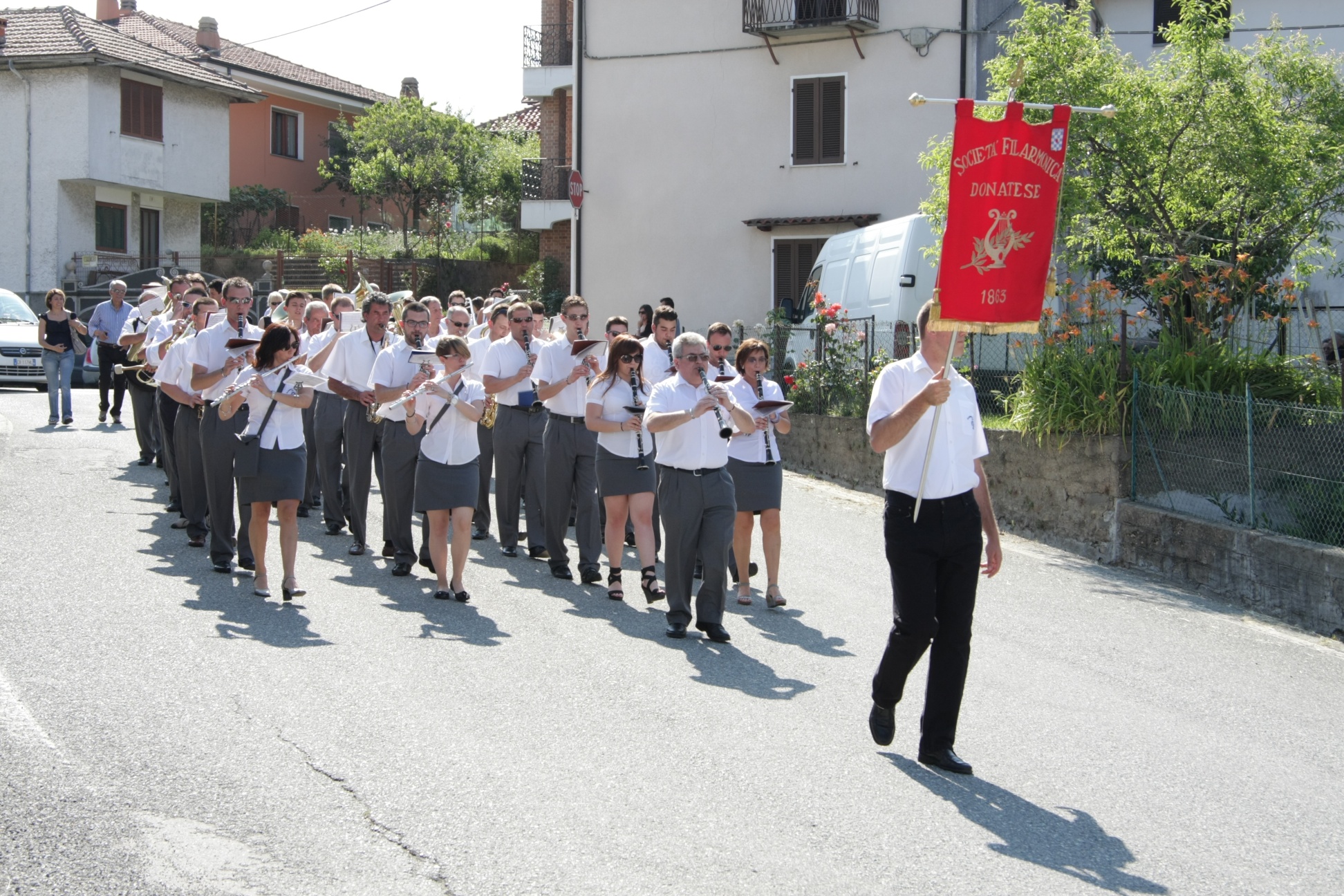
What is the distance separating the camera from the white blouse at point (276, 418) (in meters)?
9.19

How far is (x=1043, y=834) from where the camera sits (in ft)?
17.0

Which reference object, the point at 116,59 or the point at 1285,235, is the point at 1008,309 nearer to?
the point at 1285,235

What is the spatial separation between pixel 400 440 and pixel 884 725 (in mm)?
5246

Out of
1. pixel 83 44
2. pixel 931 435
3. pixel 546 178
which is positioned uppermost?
pixel 83 44

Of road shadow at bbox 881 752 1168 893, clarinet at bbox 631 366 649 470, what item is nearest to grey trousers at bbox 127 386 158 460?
clarinet at bbox 631 366 649 470

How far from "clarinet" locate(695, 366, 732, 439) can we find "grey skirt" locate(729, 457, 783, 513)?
0.86m

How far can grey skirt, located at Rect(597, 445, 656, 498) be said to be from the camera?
9.74m

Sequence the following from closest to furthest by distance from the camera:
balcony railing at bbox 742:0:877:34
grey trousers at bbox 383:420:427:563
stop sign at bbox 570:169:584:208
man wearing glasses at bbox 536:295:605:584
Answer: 1. grey trousers at bbox 383:420:427:563
2. man wearing glasses at bbox 536:295:605:584
3. stop sign at bbox 570:169:584:208
4. balcony railing at bbox 742:0:877:34

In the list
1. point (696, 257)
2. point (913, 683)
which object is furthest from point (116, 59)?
point (913, 683)

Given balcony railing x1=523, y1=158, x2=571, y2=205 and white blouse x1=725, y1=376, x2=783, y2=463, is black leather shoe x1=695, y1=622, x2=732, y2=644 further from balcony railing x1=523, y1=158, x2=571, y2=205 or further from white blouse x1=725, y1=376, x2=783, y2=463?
balcony railing x1=523, y1=158, x2=571, y2=205

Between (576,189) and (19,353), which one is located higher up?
(576,189)

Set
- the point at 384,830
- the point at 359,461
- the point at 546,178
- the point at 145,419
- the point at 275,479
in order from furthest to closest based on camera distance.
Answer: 1. the point at 546,178
2. the point at 145,419
3. the point at 359,461
4. the point at 275,479
5. the point at 384,830

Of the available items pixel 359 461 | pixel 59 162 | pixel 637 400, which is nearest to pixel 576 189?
pixel 359 461

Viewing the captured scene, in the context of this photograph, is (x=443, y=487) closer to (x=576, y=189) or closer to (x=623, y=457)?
(x=623, y=457)
